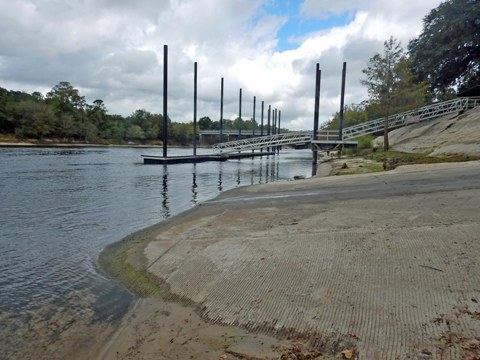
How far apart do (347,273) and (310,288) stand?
22.1 inches

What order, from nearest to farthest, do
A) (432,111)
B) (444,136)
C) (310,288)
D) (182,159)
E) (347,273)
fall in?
(310,288) < (347,273) < (444,136) < (432,111) < (182,159)

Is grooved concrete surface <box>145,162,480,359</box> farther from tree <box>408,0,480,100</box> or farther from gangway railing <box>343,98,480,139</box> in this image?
tree <box>408,0,480,100</box>

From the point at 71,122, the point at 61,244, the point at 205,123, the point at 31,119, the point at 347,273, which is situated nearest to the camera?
the point at 347,273

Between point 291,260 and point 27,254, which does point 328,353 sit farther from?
point 27,254

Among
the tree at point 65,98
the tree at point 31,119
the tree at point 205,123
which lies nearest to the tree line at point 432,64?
the tree at point 31,119

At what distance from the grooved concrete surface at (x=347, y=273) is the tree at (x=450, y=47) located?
3527cm

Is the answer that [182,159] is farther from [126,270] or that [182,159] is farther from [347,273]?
[347,273]

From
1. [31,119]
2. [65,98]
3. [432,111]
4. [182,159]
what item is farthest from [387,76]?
[65,98]

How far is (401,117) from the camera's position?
105 ft

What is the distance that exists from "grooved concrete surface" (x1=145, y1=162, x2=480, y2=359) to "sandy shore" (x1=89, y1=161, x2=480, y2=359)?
14 mm

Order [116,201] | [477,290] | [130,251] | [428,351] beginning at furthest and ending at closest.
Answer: [116,201]
[130,251]
[477,290]
[428,351]

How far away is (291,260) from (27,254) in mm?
5024

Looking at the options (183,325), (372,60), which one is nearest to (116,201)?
(183,325)

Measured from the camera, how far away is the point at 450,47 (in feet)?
116
